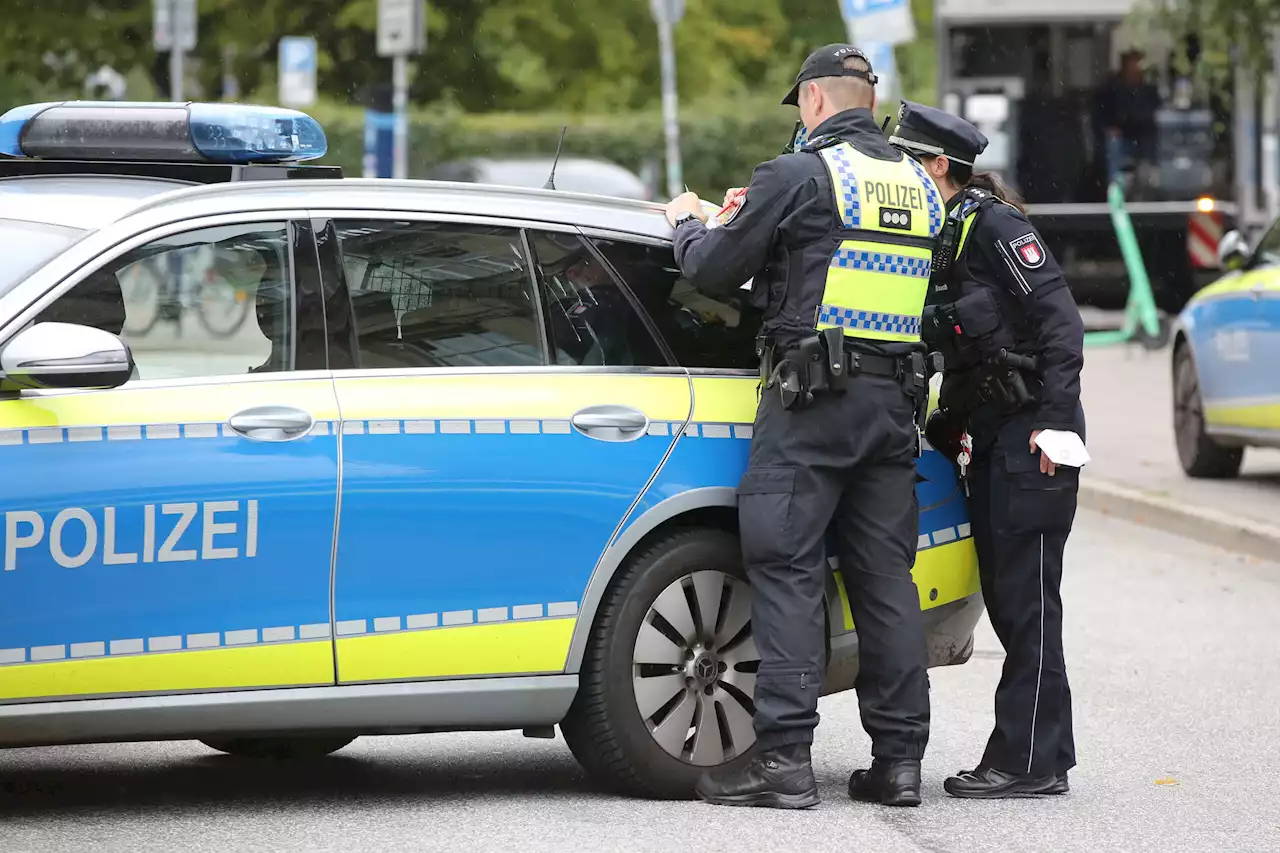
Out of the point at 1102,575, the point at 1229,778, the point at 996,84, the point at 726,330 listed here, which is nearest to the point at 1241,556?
the point at 1102,575

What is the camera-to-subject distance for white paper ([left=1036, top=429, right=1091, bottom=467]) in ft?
19.4

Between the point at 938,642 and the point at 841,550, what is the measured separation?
1.56ft

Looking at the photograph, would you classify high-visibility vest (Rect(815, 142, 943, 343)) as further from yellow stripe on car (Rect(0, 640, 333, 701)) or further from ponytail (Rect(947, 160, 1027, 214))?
yellow stripe on car (Rect(0, 640, 333, 701))

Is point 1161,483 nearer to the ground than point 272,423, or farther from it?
nearer to the ground

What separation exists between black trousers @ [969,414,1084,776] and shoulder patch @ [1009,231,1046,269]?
16.0 inches

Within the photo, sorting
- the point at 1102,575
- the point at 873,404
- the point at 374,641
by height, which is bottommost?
the point at 1102,575

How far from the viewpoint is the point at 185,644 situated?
527cm

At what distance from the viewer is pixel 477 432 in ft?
18.1

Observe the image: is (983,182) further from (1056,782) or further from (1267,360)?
(1267,360)

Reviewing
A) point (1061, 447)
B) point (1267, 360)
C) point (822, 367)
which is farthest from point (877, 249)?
point (1267, 360)

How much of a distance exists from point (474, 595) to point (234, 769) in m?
1.25

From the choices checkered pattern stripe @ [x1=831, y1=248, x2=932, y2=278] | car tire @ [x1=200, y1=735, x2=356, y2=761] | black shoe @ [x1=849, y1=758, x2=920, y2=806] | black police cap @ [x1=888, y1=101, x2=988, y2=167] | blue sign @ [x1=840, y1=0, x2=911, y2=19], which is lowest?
car tire @ [x1=200, y1=735, x2=356, y2=761]

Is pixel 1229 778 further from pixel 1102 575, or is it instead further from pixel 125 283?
pixel 1102 575

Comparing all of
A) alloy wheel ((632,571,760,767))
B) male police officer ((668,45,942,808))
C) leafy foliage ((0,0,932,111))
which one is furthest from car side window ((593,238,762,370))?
leafy foliage ((0,0,932,111))
